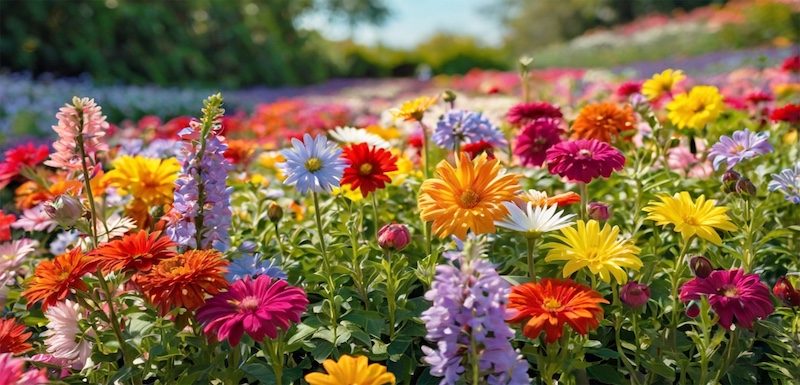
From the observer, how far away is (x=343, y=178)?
1.40 metres

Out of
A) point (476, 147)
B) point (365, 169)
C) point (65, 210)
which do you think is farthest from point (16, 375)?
point (476, 147)

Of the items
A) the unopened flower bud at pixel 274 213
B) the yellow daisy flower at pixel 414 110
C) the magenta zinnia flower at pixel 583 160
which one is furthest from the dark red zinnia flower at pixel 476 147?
the unopened flower bud at pixel 274 213

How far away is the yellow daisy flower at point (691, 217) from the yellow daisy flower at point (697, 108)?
28.3 inches

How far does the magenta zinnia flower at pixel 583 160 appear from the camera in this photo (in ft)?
4.41

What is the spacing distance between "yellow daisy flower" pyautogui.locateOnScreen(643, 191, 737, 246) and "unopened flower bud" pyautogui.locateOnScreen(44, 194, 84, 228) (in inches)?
42.3

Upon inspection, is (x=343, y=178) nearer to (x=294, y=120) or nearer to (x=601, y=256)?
(x=601, y=256)

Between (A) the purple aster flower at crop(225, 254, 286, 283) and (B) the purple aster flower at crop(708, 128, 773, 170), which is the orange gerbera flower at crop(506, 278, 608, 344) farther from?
(B) the purple aster flower at crop(708, 128, 773, 170)

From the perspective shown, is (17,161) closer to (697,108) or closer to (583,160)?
(583,160)

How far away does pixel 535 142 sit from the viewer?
1.73 meters

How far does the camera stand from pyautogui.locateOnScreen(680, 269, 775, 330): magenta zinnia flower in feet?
3.75

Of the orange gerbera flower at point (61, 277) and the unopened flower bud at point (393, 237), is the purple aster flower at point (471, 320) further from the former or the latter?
the orange gerbera flower at point (61, 277)

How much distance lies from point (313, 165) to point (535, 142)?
2.21ft

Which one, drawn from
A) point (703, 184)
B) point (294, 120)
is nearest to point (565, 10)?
point (294, 120)

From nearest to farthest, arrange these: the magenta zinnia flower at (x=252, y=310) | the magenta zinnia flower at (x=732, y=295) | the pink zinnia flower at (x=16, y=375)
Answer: the pink zinnia flower at (x=16, y=375)
the magenta zinnia flower at (x=252, y=310)
the magenta zinnia flower at (x=732, y=295)
